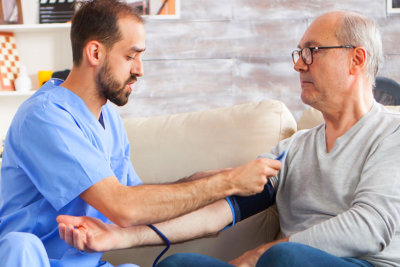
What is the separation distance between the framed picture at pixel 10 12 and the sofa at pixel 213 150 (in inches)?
63.4

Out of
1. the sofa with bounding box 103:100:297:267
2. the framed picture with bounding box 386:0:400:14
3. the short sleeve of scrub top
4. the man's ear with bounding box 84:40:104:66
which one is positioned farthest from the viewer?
the framed picture with bounding box 386:0:400:14

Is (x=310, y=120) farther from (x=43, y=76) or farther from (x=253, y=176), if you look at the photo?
(x=43, y=76)

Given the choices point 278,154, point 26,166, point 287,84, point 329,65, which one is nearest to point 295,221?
point 278,154

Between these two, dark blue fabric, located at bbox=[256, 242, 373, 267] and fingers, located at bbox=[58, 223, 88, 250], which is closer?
dark blue fabric, located at bbox=[256, 242, 373, 267]

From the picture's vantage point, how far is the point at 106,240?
4.17 feet

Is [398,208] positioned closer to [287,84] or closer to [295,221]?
[295,221]

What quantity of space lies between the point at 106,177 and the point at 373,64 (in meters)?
0.84

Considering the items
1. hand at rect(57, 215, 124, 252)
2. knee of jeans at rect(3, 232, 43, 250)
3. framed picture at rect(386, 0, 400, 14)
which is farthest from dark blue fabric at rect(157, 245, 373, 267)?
framed picture at rect(386, 0, 400, 14)

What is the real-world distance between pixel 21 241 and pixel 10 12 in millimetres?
2335

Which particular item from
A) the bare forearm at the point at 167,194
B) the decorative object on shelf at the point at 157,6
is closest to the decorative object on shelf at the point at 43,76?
the decorative object on shelf at the point at 157,6

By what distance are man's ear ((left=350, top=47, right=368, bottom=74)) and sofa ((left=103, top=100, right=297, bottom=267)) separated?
1.35 ft

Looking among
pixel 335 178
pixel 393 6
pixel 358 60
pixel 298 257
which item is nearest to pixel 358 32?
pixel 358 60

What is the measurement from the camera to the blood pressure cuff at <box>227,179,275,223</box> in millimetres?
1444

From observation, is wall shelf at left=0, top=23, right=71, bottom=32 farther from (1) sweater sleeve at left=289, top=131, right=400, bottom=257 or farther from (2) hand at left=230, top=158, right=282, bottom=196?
(1) sweater sleeve at left=289, top=131, right=400, bottom=257
